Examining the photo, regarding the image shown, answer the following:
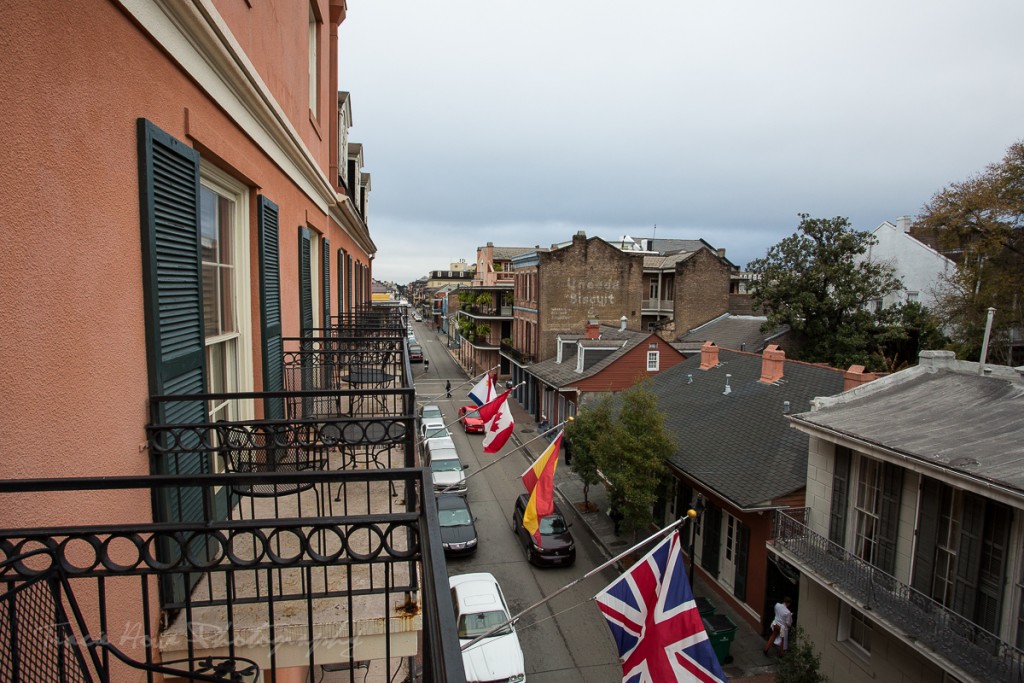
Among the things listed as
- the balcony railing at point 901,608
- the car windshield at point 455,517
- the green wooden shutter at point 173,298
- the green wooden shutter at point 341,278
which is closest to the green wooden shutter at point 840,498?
the balcony railing at point 901,608

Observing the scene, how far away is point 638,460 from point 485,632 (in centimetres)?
681

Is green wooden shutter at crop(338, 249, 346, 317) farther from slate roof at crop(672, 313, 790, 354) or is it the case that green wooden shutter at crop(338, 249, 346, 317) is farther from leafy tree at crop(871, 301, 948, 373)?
leafy tree at crop(871, 301, 948, 373)

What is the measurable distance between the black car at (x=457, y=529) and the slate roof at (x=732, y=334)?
14.9 metres

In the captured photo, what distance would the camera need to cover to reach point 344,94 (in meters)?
15.2

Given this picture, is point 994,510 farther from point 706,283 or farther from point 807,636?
point 706,283

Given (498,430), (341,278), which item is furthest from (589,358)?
(341,278)

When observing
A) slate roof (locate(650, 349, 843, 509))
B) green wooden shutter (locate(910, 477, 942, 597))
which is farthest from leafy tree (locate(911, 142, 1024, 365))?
green wooden shutter (locate(910, 477, 942, 597))

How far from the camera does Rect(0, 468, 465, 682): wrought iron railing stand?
88.7 inches

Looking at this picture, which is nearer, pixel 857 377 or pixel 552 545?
pixel 857 377

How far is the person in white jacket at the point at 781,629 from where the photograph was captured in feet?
41.1

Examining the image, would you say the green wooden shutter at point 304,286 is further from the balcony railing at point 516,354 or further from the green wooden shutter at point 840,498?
the balcony railing at point 516,354

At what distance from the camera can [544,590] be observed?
15570mm

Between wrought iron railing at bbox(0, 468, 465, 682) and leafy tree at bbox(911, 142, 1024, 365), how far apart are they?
28263 mm

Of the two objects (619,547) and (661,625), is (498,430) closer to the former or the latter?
(619,547)
